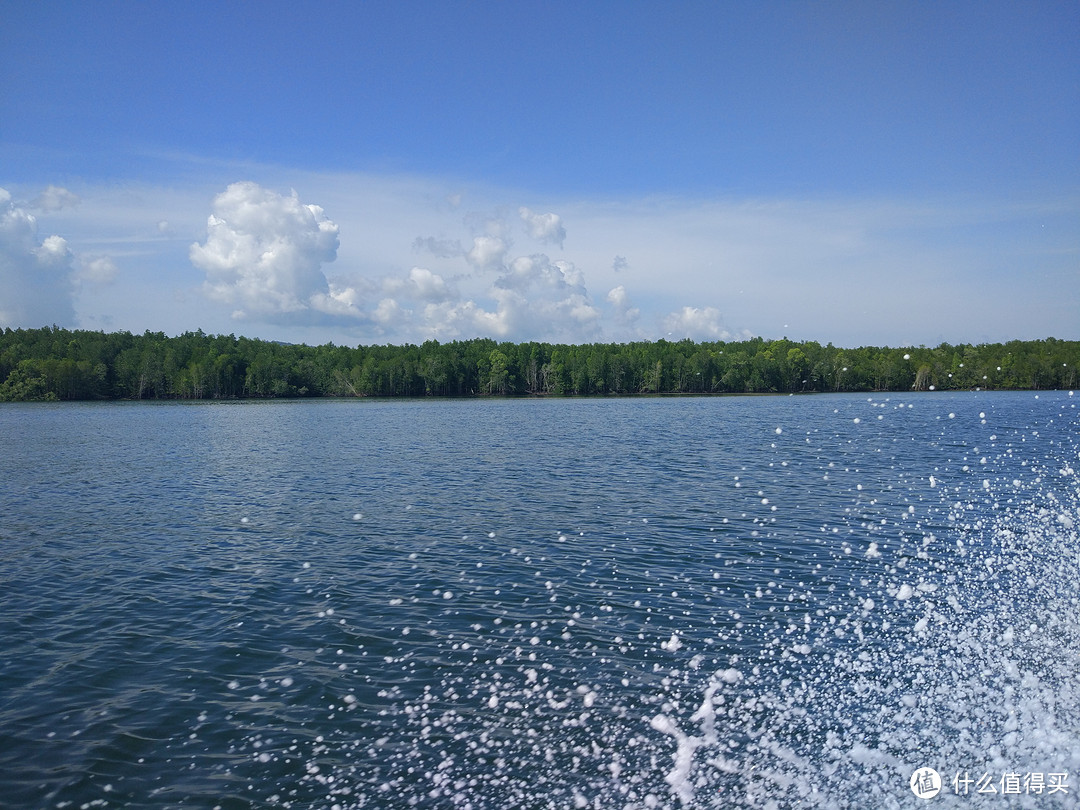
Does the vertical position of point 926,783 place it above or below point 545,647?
above

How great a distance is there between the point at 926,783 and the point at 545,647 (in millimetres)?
7293

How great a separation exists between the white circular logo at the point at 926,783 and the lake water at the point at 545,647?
123 millimetres

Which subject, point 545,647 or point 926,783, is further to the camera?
point 545,647

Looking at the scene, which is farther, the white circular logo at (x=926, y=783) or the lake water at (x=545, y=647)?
the lake water at (x=545, y=647)

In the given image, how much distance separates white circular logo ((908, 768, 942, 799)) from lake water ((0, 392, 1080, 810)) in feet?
0.40

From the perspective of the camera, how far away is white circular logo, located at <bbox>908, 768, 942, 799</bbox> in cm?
916

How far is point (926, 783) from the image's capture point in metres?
9.39

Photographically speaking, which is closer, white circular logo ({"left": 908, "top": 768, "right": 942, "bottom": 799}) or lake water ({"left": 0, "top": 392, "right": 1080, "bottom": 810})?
white circular logo ({"left": 908, "top": 768, "right": 942, "bottom": 799})

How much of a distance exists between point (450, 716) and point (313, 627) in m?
5.81

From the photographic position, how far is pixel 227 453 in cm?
5444

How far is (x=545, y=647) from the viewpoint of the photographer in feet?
47.5

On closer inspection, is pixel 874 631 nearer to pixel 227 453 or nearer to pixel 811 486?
pixel 811 486

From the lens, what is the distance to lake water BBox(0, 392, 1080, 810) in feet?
32.7

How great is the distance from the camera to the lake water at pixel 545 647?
9969mm
